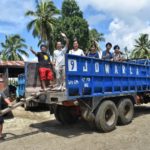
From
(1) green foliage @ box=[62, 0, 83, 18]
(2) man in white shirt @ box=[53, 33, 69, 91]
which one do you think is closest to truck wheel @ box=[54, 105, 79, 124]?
(2) man in white shirt @ box=[53, 33, 69, 91]

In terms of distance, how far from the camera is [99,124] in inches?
368

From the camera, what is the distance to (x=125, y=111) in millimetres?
10875

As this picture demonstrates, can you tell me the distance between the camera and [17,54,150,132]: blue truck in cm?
880

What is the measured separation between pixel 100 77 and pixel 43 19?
107 feet

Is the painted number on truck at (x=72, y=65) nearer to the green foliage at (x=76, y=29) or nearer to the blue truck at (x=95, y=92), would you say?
the blue truck at (x=95, y=92)

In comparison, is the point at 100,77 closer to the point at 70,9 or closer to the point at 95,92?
the point at 95,92

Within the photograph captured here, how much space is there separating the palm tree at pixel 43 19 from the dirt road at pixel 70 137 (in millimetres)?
29832

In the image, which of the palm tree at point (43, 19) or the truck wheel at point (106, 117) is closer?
the truck wheel at point (106, 117)

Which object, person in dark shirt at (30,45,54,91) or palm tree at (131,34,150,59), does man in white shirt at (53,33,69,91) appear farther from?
palm tree at (131,34,150,59)

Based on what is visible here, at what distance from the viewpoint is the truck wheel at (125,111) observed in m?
10.4

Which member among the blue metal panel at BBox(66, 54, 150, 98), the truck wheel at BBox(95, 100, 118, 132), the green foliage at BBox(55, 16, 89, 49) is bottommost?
the truck wheel at BBox(95, 100, 118, 132)

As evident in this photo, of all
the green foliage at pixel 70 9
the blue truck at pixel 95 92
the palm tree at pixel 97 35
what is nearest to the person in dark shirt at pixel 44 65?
the blue truck at pixel 95 92

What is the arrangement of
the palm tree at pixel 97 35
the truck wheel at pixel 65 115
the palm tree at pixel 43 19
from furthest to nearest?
the palm tree at pixel 97 35, the palm tree at pixel 43 19, the truck wheel at pixel 65 115

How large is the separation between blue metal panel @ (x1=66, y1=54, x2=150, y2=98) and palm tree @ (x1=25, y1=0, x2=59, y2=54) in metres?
29.6
